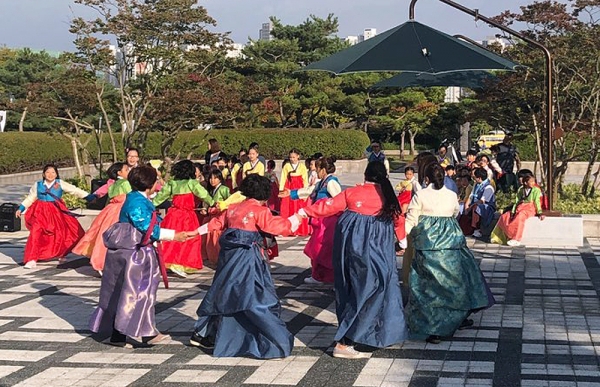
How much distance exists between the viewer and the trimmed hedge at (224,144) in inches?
1218

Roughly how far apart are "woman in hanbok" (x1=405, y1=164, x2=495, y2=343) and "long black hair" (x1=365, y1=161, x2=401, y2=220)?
1.36 ft

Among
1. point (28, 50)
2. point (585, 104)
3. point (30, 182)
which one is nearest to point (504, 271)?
point (585, 104)

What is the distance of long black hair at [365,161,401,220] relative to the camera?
743 centimetres

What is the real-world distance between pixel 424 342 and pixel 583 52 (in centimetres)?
1101

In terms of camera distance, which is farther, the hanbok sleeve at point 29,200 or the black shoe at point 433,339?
the hanbok sleeve at point 29,200

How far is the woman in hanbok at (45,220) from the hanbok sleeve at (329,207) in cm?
584

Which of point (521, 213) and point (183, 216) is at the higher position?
point (183, 216)

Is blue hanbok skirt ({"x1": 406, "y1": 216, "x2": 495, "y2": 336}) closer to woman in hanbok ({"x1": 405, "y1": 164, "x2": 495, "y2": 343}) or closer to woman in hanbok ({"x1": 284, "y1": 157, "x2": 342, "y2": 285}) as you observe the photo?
woman in hanbok ({"x1": 405, "y1": 164, "x2": 495, "y2": 343})

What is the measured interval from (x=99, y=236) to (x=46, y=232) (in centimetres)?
158

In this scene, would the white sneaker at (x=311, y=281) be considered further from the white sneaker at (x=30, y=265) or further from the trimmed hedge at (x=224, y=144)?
the trimmed hedge at (x=224, y=144)

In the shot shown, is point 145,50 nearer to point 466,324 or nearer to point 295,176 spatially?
point 295,176

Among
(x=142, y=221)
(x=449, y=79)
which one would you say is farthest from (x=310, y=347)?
(x=449, y=79)

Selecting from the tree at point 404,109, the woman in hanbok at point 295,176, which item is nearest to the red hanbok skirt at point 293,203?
the woman in hanbok at point 295,176

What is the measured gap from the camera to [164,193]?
11266mm
